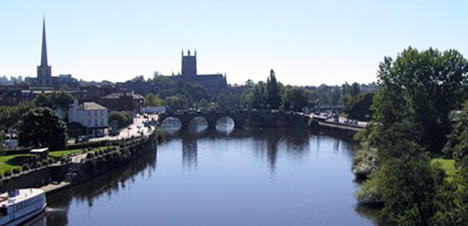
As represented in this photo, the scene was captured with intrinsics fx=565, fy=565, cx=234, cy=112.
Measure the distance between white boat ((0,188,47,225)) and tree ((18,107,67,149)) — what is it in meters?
17.5

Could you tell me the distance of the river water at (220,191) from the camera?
40.4 m

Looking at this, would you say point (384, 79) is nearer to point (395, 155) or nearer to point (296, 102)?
point (395, 155)

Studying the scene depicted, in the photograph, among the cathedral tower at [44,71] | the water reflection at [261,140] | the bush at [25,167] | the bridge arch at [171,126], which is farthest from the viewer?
the cathedral tower at [44,71]

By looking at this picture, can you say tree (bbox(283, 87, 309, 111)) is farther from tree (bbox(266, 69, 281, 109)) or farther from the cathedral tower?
the cathedral tower

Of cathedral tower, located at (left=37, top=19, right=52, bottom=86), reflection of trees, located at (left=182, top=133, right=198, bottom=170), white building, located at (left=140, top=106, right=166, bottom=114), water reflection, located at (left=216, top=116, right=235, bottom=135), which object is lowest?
reflection of trees, located at (left=182, top=133, right=198, bottom=170)

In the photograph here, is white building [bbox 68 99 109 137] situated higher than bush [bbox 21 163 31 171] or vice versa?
white building [bbox 68 99 109 137]

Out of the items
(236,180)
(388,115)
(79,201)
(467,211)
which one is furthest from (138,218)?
(388,115)

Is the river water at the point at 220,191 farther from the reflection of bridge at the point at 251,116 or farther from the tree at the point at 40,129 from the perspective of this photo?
the reflection of bridge at the point at 251,116

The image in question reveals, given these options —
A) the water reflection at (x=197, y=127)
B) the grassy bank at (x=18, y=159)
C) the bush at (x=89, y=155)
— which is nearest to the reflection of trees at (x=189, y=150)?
the water reflection at (x=197, y=127)

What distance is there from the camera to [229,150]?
80.3 metres

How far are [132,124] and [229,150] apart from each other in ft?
86.5

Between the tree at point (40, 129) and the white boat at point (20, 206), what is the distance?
57.3 ft

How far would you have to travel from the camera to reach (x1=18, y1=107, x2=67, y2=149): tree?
56994 millimetres

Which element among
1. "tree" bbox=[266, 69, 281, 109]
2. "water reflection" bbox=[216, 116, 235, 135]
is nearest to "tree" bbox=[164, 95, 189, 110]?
"water reflection" bbox=[216, 116, 235, 135]
